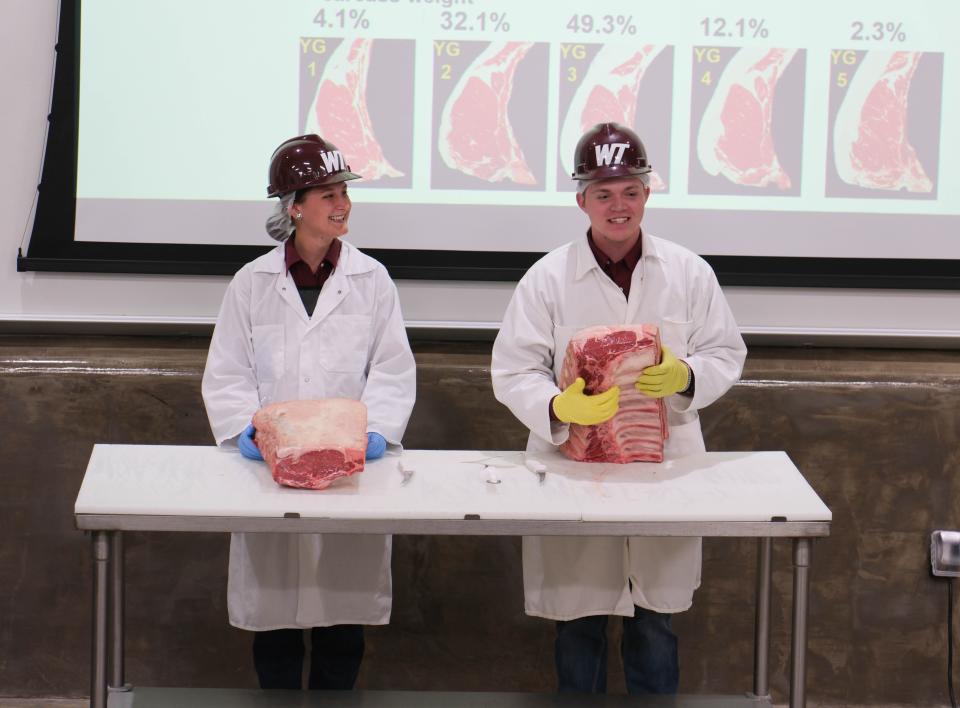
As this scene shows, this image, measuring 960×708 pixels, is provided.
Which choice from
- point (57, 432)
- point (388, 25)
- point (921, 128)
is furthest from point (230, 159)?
point (921, 128)

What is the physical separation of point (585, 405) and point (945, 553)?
155 centimetres

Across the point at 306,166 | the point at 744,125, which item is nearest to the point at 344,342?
the point at 306,166

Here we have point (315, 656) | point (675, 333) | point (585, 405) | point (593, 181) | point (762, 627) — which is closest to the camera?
point (585, 405)

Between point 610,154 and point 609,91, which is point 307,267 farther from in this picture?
point 609,91

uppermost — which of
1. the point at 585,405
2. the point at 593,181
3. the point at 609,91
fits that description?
the point at 609,91

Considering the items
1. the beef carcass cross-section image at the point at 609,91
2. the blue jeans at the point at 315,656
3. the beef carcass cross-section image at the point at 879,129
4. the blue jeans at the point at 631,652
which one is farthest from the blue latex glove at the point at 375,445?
the beef carcass cross-section image at the point at 879,129

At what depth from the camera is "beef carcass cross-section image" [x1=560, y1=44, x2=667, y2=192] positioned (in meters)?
3.59

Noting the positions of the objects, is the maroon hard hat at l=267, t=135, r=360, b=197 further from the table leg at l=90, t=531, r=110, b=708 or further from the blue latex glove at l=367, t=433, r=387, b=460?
the table leg at l=90, t=531, r=110, b=708

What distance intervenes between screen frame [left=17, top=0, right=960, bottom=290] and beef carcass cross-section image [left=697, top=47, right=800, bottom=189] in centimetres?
26

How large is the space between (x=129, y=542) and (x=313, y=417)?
126 centimetres

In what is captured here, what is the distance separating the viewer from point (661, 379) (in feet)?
9.01

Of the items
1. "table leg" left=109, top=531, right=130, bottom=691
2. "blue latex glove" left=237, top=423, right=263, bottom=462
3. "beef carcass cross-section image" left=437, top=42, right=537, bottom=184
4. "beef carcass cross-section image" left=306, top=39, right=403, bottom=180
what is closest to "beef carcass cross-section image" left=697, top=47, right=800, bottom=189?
"beef carcass cross-section image" left=437, top=42, right=537, bottom=184

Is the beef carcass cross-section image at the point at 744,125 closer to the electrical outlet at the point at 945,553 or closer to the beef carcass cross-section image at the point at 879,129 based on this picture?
the beef carcass cross-section image at the point at 879,129

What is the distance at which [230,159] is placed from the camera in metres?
3.59
